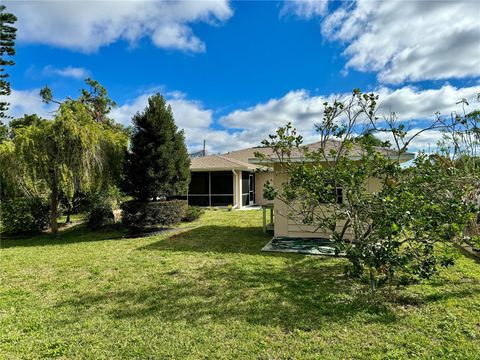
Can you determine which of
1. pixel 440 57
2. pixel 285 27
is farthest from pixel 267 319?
pixel 440 57

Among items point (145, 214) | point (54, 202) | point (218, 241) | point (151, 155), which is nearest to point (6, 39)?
point (54, 202)

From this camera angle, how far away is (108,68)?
14.9m

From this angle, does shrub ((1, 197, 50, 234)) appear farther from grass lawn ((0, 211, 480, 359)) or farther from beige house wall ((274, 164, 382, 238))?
beige house wall ((274, 164, 382, 238))

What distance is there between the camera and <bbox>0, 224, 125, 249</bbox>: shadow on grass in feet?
32.0

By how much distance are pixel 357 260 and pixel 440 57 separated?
9224 mm

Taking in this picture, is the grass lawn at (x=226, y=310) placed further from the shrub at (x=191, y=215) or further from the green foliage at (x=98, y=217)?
the shrub at (x=191, y=215)

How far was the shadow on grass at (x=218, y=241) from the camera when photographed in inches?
319

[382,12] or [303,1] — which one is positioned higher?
[303,1]

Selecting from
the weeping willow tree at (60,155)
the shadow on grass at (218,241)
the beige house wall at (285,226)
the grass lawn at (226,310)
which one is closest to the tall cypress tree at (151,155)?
the weeping willow tree at (60,155)

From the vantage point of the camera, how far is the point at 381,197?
4.58 meters

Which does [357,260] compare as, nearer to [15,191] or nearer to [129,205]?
[129,205]

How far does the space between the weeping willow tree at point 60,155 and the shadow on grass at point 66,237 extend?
626mm

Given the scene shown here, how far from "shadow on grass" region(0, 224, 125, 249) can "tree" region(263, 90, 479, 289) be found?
813 cm

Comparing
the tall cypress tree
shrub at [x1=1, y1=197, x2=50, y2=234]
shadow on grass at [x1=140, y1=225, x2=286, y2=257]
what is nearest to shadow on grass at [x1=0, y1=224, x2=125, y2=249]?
shrub at [x1=1, y1=197, x2=50, y2=234]
